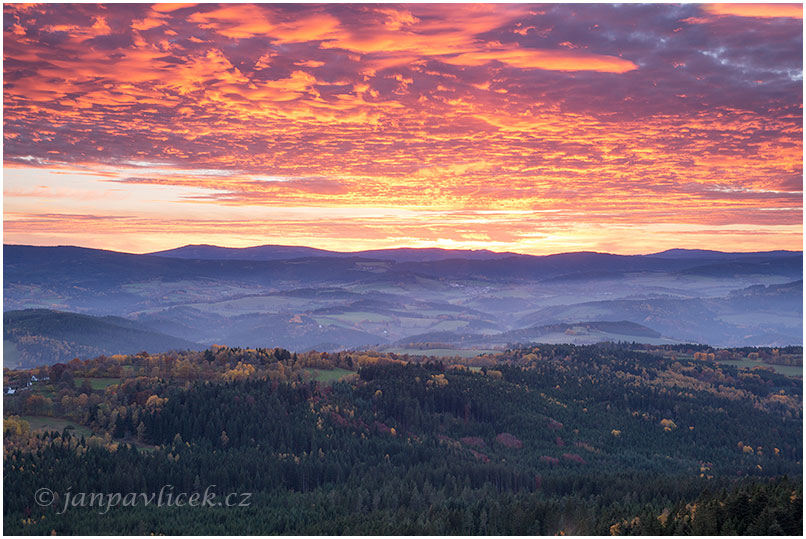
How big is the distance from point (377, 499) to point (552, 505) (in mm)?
45771

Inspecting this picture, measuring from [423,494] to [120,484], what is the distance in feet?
272

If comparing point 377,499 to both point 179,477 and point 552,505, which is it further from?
point 179,477

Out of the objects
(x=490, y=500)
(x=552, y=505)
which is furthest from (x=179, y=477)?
(x=552, y=505)

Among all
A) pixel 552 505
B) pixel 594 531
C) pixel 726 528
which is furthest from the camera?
pixel 552 505

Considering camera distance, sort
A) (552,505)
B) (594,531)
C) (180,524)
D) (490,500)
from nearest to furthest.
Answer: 1. (594,531)
2. (180,524)
3. (552,505)
4. (490,500)

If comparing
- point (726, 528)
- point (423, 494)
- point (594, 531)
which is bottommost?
point (423, 494)

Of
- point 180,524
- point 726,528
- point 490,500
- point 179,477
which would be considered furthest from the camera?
point 179,477

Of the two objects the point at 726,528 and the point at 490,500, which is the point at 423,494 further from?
the point at 726,528

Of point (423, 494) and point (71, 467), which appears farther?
point (423, 494)

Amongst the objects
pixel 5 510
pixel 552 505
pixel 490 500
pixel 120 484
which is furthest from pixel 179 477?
pixel 552 505

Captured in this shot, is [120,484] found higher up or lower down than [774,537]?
lower down

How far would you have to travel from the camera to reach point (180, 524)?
151 metres

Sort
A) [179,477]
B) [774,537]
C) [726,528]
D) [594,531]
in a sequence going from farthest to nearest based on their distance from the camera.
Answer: [179,477] < [594,531] < [726,528] < [774,537]

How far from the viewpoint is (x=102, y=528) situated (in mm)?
145375
